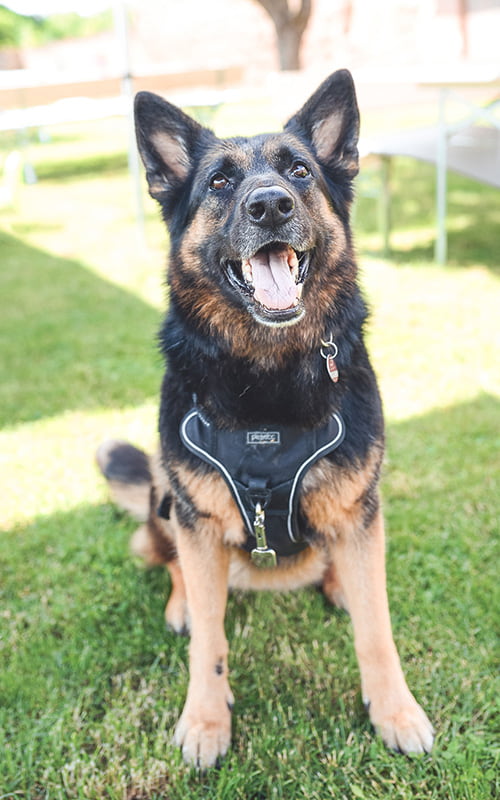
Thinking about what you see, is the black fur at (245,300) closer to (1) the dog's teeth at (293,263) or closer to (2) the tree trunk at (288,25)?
(1) the dog's teeth at (293,263)

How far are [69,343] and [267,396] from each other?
372cm

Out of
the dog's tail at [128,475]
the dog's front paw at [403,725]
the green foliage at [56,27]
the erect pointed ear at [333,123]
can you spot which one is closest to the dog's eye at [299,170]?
the erect pointed ear at [333,123]

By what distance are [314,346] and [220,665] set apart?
1049 mm

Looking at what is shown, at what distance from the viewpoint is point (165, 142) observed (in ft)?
7.47

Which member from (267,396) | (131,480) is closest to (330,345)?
(267,396)

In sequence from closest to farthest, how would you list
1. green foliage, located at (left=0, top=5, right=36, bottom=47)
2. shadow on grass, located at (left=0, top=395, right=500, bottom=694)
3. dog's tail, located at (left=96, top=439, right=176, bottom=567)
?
1. shadow on grass, located at (left=0, top=395, right=500, bottom=694)
2. dog's tail, located at (left=96, top=439, right=176, bottom=567)
3. green foliage, located at (left=0, top=5, right=36, bottom=47)

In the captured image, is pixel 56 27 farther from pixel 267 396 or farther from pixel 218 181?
pixel 267 396

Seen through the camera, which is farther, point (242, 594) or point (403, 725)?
point (242, 594)

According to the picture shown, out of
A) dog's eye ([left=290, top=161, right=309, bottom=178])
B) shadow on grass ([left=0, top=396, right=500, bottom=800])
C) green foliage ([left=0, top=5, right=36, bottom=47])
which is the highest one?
green foliage ([left=0, top=5, right=36, bottom=47])

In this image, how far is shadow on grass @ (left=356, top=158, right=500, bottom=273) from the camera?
679 centimetres

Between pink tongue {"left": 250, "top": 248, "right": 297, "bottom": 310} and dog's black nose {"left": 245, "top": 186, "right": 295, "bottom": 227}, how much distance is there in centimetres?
12

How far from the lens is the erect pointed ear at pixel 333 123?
2.21m

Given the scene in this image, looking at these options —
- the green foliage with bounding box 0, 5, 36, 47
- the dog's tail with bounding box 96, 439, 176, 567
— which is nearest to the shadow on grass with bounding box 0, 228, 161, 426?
the dog's tail with bounding box 96, 439, 176, 567

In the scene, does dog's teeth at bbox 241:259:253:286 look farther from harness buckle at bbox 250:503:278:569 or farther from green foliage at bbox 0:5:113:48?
green foliage at bbox 0:5:113:48
